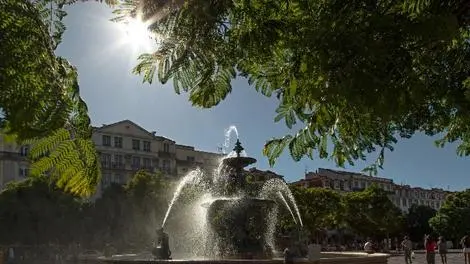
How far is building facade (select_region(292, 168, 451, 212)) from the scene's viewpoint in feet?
357

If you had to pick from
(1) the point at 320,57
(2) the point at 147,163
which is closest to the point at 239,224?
(1) the point at 320,57

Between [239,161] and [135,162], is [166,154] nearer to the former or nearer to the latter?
[135,162]

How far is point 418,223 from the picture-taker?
9662cm

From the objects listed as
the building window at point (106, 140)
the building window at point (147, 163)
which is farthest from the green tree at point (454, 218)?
the building window at point (106, 140)

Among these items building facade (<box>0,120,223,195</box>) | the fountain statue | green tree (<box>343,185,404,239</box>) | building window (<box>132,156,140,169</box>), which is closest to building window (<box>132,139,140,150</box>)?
building facade (<box>0,120,223,195</box>)

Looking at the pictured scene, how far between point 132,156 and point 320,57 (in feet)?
278

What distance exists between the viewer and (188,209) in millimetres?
55219

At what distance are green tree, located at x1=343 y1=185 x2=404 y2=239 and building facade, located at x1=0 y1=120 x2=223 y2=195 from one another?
964 inches

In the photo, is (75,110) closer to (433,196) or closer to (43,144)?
(43,144)

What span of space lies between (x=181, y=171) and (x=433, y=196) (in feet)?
251

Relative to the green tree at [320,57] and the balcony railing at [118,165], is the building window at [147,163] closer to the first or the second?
the balcony railing at [118,165]

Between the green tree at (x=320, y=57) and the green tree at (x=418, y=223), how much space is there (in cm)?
9509

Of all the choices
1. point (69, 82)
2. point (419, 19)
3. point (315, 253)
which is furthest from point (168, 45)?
point (315, 253)

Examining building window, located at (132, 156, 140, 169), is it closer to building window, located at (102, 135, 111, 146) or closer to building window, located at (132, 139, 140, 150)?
building window, located at (132, 139, 140, 150)
